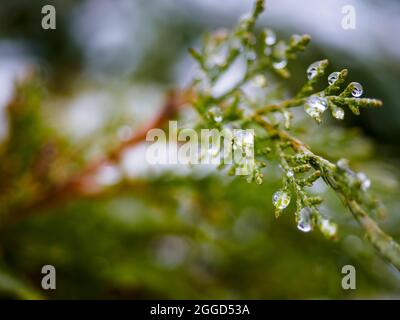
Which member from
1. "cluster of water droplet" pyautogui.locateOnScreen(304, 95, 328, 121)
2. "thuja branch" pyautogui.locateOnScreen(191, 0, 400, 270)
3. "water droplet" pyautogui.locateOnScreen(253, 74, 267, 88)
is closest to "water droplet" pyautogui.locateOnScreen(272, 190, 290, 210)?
"thuja branch" pyautogui.locateOnScreen(191, 0, 400, 270)

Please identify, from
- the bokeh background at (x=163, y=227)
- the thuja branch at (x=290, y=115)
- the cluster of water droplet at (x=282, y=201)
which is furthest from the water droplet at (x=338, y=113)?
the bokeh background at (x=163, y=227)

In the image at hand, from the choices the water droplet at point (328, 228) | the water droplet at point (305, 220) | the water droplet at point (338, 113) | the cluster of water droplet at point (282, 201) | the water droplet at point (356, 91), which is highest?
the water droplet at point (356, 91)

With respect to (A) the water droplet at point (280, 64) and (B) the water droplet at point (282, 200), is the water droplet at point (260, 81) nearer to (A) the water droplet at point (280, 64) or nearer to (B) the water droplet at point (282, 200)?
(A) the water droplet at point (280, 64)

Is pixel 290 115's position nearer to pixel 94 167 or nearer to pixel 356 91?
pixel 356 91

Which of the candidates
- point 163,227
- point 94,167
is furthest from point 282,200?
point 163,227

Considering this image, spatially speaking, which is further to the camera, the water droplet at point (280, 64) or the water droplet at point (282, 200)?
the water droplet at point (280, 64)

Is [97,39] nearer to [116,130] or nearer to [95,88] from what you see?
[95,88]

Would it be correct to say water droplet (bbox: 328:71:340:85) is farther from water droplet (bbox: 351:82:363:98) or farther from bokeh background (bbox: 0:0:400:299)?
bokeh background (bbox: 0:0:400:299)
